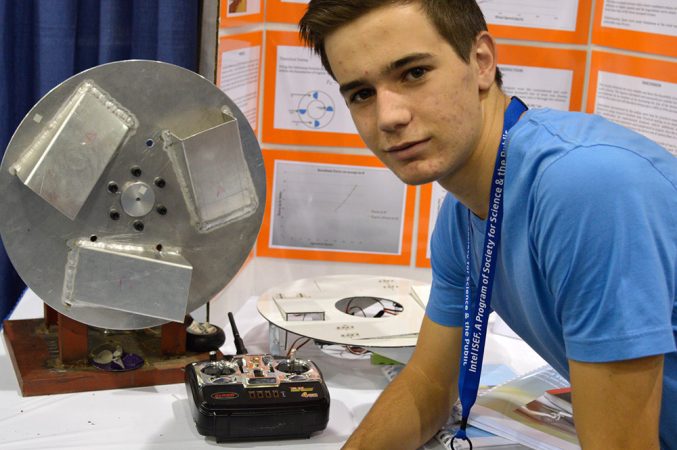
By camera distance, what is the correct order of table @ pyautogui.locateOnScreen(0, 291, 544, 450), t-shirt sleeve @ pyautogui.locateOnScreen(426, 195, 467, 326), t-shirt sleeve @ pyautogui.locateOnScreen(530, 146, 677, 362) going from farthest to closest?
t-shirt sleeve @ pyautogui.locateOnScreen(426, 195, 467, 326), table @ pyautogui.locateOnScreen(0, 291, 544, 450), t-shirt sleeve @ pyautogui.locateOnScreen(530, 146, 677, 362)

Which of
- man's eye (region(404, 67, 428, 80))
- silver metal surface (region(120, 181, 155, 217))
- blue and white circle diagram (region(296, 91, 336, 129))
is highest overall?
man's eye (region(404, 67, 428, 80))

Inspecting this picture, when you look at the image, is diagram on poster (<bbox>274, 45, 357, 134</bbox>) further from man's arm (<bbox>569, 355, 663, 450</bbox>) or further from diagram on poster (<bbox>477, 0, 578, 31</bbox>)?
man's arm (<bbox>569, 355, 663, 450</bbox>)

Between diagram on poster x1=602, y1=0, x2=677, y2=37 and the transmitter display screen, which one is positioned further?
diagram on poster x1=602, y1=0, x2=677, y2=37

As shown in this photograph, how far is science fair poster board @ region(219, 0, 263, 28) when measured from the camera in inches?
56.2

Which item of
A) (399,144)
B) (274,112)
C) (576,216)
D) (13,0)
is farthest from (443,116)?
(13,0)

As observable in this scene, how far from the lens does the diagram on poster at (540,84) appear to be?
1.75 metres

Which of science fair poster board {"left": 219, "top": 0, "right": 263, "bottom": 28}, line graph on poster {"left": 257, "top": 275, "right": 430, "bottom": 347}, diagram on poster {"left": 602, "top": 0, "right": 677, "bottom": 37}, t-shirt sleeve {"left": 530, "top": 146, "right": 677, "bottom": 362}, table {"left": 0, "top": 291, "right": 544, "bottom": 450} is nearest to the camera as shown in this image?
t-shirt sleeve {"left": 530, "top": 146, "right": 677, "bottom": 362}

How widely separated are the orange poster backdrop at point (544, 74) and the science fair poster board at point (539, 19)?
1.0 inches

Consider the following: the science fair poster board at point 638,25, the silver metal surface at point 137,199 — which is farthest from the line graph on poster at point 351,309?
the science fair poster board at point 638,25

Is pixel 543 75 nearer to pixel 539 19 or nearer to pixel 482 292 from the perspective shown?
pixel 539 19

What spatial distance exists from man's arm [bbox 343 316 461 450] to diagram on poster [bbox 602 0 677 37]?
85cm

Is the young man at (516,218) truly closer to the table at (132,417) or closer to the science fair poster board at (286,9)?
the table at (132,417)

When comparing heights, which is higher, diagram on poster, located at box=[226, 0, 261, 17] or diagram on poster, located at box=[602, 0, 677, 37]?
diagram on poster, located at box=[602, 0, 677, 37]

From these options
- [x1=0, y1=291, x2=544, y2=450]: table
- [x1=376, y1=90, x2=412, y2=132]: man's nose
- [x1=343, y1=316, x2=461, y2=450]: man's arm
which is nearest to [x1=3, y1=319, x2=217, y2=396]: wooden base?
[x1=0, y1=291, x2=544, y2=450]: table
